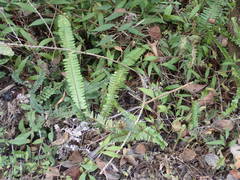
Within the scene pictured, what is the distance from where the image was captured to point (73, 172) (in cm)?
250

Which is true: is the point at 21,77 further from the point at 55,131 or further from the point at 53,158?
the point at 53,158

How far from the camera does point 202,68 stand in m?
2.92

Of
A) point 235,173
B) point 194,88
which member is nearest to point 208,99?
point 194,88

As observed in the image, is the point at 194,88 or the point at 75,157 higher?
the point at 194,88

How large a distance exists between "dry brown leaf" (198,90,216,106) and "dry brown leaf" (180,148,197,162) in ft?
1.35

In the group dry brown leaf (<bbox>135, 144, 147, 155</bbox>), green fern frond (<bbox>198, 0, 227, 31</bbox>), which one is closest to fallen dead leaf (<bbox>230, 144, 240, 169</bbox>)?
dry brown leaf (<bbox>135, 144, 147, 155</bbox>)

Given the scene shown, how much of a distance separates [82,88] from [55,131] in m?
0.44

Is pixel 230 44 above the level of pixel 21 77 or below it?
above

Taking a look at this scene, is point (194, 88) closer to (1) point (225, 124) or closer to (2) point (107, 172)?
(1) point (225, 124)

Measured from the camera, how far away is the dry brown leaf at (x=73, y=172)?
2.49 meters

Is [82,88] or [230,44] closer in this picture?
[82,88]

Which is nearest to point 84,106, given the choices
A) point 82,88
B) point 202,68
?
point 82,88

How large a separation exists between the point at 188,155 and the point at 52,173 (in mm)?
1082

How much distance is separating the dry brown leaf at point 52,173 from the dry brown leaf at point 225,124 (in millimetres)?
1337
